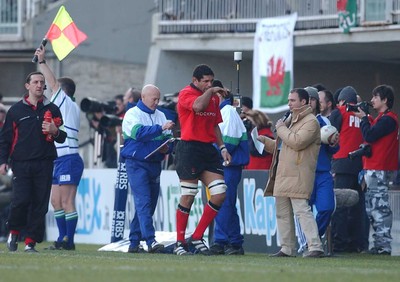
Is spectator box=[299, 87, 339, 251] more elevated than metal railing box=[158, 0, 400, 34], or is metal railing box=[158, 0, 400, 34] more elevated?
metal railing box=[158, 0, 400, 34]

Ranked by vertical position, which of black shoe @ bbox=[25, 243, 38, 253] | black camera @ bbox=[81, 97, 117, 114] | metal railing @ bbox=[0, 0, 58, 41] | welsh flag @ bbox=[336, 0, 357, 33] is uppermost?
metal railing @ bbox=[0, 0, 58, 41]

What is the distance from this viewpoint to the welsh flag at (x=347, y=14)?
21406 mm

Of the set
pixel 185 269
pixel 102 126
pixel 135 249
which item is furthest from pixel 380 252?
pixel 102 126

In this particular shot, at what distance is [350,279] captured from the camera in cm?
1075

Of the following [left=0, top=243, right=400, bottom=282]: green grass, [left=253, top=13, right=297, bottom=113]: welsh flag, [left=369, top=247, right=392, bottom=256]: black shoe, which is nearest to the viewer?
[left=0, top=243, right=400, bottom=282]: green grass

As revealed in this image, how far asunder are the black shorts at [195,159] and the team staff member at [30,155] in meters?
1.38

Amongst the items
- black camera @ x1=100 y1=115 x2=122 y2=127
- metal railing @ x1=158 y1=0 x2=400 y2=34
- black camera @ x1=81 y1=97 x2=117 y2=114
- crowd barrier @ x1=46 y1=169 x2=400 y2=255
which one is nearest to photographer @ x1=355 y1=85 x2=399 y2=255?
crowd barrier @ x1=46 y1=169 x2=400 y2=255

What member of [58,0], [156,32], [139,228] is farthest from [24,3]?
[139,228]

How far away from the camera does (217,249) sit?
15.4 metres

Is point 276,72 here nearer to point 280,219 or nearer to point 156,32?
point 156,32

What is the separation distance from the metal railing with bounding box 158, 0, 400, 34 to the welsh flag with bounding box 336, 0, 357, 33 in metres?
0.12

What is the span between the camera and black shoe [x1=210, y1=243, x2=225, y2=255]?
50.4 feet

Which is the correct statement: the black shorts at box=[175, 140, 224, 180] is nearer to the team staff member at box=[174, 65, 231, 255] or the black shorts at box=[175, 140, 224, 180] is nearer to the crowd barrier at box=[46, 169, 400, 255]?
the team staff member at box=[174, 65, 231, 255]

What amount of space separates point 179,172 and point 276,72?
339 inches
